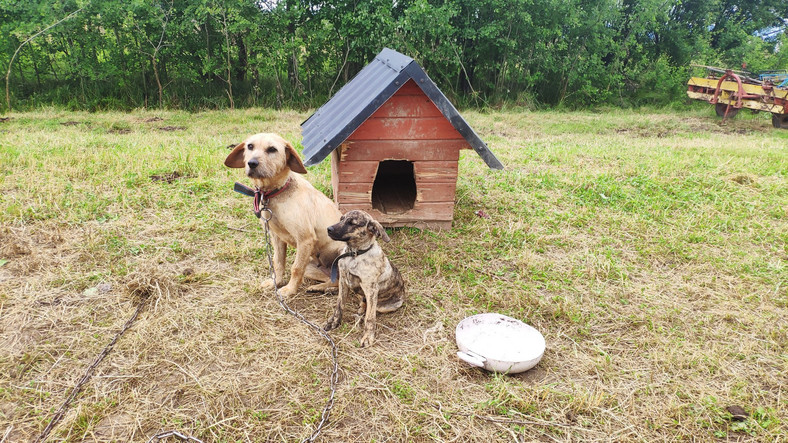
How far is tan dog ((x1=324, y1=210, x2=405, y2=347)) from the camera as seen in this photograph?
9.61ft

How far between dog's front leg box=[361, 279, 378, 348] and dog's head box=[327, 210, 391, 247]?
0.31 metres

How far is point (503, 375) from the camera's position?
2863 millimetres

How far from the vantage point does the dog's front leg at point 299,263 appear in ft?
11.3

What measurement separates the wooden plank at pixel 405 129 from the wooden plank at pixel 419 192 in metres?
0.49

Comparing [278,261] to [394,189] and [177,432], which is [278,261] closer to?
[177,432]

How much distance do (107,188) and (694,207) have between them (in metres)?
6.91

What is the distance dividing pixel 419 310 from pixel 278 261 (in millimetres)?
1203

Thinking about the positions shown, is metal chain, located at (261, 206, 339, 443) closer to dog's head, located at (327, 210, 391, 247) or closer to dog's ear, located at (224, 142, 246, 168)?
dog's ear, located at (224, 142, 246, 168)

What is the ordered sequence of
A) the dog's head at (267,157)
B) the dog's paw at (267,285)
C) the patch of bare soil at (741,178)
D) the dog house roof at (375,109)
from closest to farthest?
the dog's head at (267,157), the dog's paw at (267,285), the dog house roof at (375,109), the patch of bare soil at (741,178)

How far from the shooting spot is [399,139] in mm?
4352

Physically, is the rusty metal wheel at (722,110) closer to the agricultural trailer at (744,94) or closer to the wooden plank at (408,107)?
the agricultural trailer at (744,94)

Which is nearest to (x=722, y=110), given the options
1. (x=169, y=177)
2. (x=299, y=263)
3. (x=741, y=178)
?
(x=741, y=178)

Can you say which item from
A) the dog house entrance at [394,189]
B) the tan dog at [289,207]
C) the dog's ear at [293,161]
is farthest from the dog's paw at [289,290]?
the dog house entrance at [394,189]

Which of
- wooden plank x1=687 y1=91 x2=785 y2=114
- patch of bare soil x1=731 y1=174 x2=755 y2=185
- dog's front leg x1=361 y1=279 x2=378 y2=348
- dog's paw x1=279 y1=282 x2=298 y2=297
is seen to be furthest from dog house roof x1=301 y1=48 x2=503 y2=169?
wooden plank x1=687 y1=91 x2=785 y2=114
